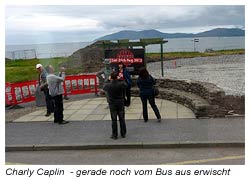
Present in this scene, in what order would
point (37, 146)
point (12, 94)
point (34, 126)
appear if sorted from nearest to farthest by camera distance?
point (37, 146) < point (34, 126) < point (12, 94)

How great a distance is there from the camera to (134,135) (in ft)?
24.6

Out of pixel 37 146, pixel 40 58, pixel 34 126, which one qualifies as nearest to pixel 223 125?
pixel 37 146

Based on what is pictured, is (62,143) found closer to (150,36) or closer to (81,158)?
(81,158)

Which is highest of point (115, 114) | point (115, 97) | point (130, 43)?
point (130, 43)

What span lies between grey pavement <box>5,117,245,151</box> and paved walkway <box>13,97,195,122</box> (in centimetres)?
54

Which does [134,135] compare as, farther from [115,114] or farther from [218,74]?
[218,74]

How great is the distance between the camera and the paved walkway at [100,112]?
367 inches

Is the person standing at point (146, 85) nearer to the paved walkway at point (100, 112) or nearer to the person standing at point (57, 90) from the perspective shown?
the paved walkway at point (100, 112)

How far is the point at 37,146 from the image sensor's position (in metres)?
7.15

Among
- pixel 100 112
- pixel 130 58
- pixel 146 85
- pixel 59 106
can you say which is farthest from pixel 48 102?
pixel 130 58

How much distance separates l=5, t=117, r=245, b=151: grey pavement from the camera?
690cm

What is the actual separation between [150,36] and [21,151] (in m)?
9.04

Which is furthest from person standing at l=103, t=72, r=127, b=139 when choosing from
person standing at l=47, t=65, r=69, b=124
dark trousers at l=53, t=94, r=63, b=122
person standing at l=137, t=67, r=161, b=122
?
dark trousers at l=53, t=94, r=63, b=122

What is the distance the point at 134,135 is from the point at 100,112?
2.86 metres
